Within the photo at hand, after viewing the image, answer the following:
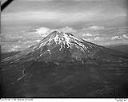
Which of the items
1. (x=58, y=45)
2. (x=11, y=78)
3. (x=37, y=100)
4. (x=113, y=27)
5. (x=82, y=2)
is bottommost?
(x=37, y=100)

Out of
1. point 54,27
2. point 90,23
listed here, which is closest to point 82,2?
point 90,23

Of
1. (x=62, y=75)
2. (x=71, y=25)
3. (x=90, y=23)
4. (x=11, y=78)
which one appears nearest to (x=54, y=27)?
(x=71, y=25)

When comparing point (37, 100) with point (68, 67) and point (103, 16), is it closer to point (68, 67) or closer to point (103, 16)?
point (68, 67)

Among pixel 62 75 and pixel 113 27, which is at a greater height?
pixel 113 27

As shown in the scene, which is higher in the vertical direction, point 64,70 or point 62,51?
point 62,51
